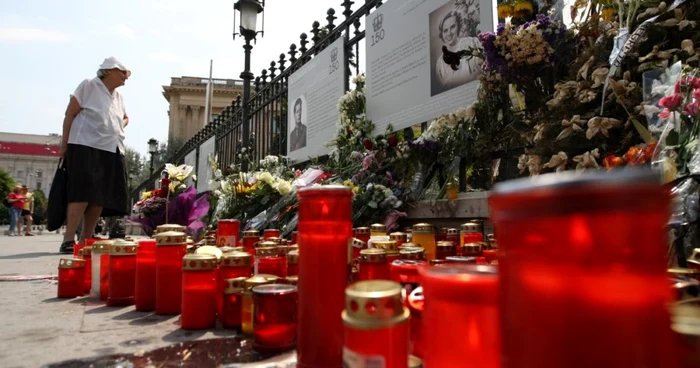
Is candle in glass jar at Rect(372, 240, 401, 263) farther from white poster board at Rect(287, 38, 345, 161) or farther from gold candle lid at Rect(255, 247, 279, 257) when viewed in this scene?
white poster board at Rect(287, 38, 345, 161)

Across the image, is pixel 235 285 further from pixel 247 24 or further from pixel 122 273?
pixel 247 24

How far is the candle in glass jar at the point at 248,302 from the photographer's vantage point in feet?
3.71

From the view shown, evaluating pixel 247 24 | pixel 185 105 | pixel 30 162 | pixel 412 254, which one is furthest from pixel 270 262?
pixel 30 162

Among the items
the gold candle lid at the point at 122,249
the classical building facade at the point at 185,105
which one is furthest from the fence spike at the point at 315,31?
the classical building facade at the point at 185,105

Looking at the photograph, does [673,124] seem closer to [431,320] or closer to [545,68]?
[545,68]

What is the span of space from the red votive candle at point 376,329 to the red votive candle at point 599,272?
220 millimetres

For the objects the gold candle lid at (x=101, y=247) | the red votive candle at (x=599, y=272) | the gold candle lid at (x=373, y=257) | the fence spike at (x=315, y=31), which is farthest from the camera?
the fence spike at (x=315, y=31)

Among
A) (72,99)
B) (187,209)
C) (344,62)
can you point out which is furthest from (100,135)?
(344,62)

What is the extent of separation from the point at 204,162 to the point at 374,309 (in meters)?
10.8

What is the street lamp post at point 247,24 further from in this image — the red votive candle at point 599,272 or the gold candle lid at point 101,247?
the red votive candle at point 599,272

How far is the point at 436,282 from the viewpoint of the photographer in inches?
21.6

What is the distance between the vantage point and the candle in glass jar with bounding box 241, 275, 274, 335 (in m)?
1.13

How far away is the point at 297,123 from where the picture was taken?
20.9 ft

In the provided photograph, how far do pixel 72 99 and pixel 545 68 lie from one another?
405 centimetres
